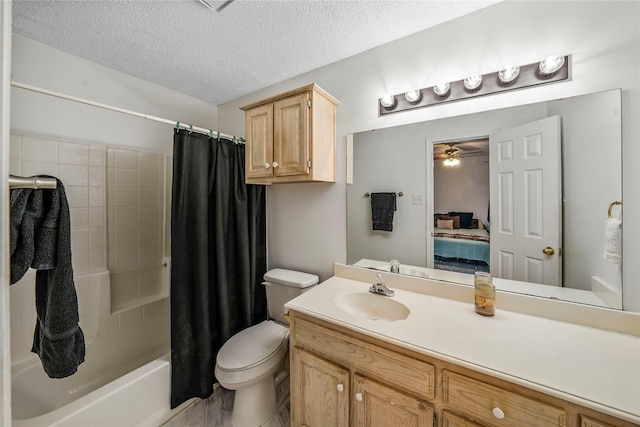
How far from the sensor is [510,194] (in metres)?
1.22

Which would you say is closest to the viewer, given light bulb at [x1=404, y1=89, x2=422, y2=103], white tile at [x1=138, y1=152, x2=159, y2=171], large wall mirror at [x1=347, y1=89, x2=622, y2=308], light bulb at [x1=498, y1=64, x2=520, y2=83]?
large wall mirror at [x1=347, y1=89, x2=622, y2=308]

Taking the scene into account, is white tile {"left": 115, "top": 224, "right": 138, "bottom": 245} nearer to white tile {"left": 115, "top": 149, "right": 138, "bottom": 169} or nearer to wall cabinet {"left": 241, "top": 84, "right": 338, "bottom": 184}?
white tile {"left": 115, "top": 149, "right": 138, "bottom": 169}

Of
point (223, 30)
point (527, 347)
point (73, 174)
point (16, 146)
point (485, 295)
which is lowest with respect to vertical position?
point (527, 347)

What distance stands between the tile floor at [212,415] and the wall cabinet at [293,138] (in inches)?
59.5

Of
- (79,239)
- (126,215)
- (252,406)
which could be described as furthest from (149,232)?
(252,406)

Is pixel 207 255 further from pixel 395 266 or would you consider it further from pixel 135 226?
pixel 395 266

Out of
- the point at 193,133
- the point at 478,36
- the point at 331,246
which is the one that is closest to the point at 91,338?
the point at 193,133

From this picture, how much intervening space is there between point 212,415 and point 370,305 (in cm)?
126

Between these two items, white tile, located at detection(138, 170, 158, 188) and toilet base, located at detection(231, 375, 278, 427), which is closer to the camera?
toilet base, located at detection(231, 375, 278, 427)

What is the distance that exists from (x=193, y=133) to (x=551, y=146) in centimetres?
199

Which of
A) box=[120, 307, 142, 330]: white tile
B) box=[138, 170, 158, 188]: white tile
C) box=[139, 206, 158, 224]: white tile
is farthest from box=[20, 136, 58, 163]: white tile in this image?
box=[120, 307, 142, 330]: white tile

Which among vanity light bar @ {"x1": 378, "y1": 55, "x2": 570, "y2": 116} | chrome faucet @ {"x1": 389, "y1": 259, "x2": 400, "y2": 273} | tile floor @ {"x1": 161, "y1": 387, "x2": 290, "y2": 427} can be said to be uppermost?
vanity light bar @ {"x1": 378, "y1": 55, "x2": 570, "y2": 116}

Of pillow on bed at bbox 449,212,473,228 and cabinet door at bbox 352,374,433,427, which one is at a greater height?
pillow on bed at bbox 449,212,473,228

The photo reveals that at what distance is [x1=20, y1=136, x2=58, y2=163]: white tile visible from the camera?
1492 millimetres
